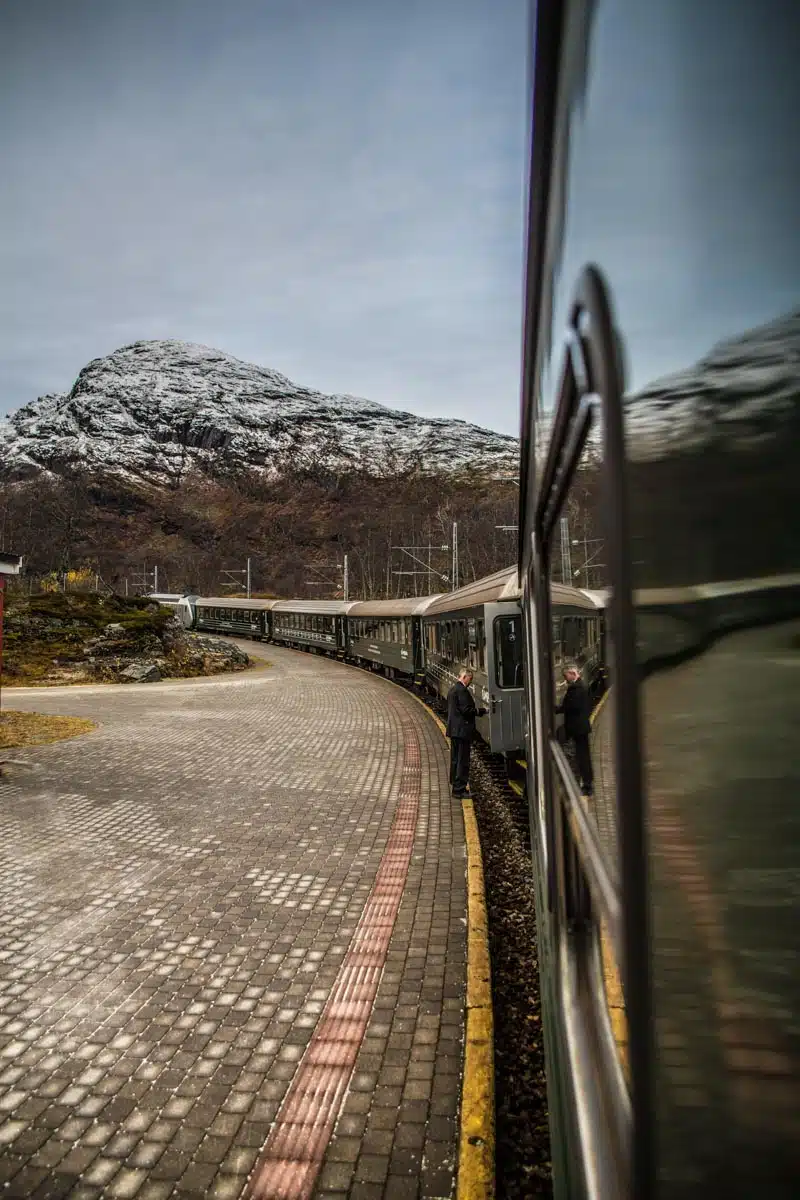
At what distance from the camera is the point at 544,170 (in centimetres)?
133

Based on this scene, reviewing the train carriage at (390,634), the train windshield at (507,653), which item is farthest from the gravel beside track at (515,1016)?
the train carriage at (390,634)

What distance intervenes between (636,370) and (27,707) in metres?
19.1

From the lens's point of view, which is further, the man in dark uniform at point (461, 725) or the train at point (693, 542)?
the man in dark uniform at point (461, 725)

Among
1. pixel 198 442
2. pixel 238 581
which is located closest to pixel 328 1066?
pixel 238 581

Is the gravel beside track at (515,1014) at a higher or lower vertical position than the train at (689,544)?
lower

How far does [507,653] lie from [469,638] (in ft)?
6.13

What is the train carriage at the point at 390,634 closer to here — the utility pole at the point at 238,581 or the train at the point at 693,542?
the train at the point at 693,542

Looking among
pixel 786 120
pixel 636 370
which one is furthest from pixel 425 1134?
pixel 786 120

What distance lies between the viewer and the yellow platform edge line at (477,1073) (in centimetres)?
312

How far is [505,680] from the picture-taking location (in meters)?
9.70

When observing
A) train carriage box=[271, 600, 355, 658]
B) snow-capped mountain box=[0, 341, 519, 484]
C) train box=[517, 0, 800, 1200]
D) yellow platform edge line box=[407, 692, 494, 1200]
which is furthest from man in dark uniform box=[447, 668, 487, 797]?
snow-capped mountain box=[0, 341, 519, 484]

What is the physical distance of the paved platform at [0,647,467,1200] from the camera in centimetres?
329

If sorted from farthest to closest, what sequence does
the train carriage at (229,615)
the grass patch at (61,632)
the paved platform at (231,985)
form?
the train carriage at (229,615)
the grass patch at (61,632)
the paved platform at (231,985)

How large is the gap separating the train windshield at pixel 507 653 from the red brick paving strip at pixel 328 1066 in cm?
364
